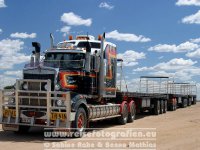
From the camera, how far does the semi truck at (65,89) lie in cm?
1299

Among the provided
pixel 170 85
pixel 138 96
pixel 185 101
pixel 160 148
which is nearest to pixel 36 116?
pixel 160 148

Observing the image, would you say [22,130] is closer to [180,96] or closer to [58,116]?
[58,116]

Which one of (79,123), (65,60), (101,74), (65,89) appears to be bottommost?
(79,123)

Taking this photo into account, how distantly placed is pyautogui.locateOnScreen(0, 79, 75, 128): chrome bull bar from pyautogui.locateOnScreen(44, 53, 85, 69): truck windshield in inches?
54.3

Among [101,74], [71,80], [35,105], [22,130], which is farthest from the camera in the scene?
[101,74]

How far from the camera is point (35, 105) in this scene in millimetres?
13391

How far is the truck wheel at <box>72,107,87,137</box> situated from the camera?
13.1m

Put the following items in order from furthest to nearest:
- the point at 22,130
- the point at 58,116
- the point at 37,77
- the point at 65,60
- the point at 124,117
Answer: the point at 124,117 < the point at 65,60 < the point at 22,130 < the point at 37,77 < the point at 58,116

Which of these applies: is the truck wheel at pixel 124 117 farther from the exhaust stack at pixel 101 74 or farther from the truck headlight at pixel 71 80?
the truck headlight at pixel 71 80

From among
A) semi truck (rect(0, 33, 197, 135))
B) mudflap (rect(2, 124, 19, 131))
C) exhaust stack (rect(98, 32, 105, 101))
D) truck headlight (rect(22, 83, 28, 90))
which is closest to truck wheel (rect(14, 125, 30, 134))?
semi truck (rect(0, 33, 197, 135))

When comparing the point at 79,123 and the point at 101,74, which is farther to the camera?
the point at 101,74

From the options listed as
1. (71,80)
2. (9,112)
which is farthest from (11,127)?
(71,80)

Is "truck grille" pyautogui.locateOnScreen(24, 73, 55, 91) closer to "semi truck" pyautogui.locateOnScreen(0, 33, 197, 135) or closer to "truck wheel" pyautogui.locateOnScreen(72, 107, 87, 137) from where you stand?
"semi truck" pyautogui.locateOnScreen(0, 33, 197, 135)

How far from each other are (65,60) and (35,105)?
234 centimetres
